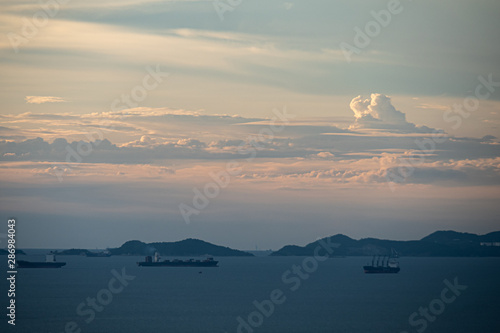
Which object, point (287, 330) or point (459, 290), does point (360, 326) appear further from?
point (459, 290)

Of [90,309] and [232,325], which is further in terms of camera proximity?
[90,309]

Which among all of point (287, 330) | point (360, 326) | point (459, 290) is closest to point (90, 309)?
point (287, 330)

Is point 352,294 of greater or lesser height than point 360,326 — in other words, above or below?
above

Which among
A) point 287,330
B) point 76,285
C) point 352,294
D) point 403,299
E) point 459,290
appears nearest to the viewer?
point 287,330

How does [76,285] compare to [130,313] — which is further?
[76,285]

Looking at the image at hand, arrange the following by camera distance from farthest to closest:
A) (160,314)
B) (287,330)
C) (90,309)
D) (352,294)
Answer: (352,294) < (90,309) < (160,314) < (287,330)

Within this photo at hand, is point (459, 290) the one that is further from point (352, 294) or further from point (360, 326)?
point (360, 326)

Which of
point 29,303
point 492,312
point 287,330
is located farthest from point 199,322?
point 492,312

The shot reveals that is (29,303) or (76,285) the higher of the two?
(76,285)

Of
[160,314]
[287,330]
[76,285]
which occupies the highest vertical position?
[76,285]
